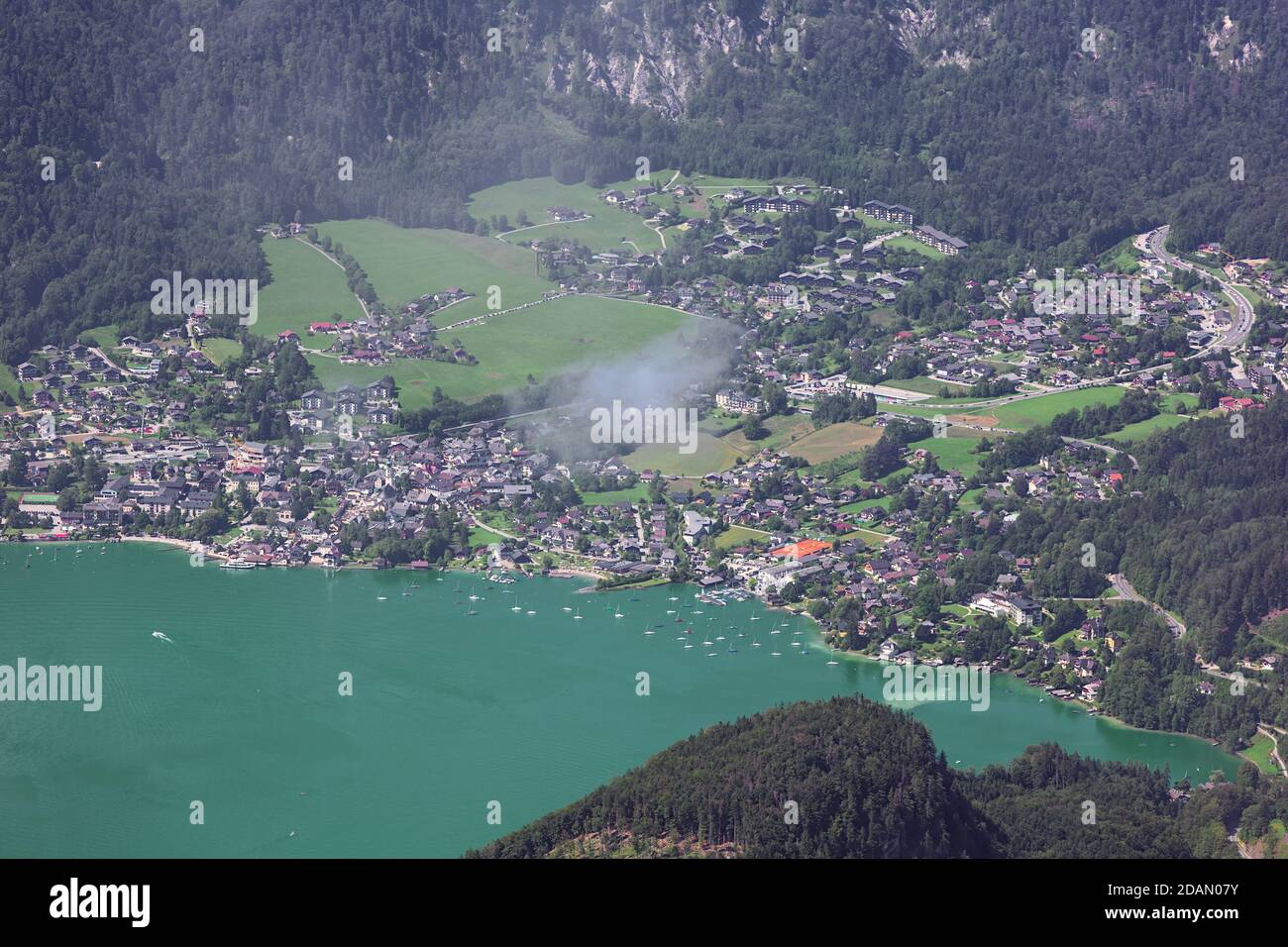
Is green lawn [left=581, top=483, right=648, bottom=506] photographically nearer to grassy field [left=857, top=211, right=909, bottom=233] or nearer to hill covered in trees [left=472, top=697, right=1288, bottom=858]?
hill covered in trees [left=472, top=697, right=1288, bottom=858]

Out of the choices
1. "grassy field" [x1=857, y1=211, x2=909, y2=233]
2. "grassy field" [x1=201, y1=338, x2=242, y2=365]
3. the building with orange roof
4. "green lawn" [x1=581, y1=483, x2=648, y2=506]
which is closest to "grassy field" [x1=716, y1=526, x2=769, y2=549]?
the building with orange roof

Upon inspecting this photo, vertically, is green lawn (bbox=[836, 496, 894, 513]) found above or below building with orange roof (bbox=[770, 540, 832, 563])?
above

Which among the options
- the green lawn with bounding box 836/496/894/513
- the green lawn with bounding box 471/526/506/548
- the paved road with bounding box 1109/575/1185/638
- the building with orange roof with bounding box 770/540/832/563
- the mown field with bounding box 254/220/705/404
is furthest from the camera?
the mown field with bounding box 254/220/705/404

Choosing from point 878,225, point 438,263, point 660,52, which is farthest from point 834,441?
point 660,52

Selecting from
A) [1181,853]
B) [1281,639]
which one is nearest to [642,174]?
[1281,639]

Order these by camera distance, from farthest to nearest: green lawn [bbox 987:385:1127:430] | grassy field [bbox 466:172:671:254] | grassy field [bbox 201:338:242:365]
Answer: grassy field [bbox 466:172:671:254] < grassy field [bbox 201:338:242:365] < green lawn [bbox 987:385:1127:430]

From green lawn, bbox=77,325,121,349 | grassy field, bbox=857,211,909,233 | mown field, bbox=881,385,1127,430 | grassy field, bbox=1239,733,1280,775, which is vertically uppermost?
grassy field, bbox=857,211,909,233

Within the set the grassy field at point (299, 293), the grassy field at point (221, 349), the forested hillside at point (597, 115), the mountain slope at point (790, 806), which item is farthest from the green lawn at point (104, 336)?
the mountain slope at point (790, 806)
